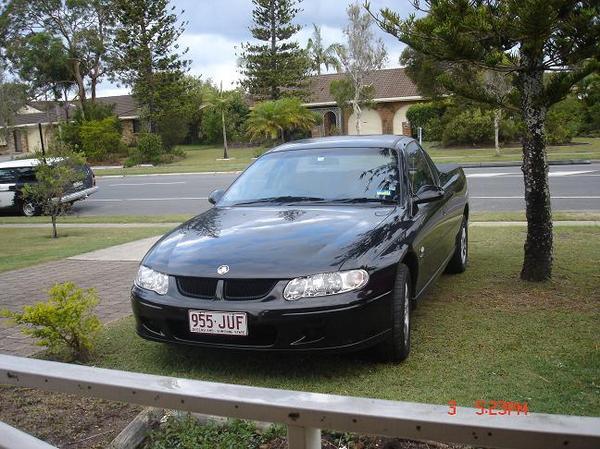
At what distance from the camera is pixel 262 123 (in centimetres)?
4025

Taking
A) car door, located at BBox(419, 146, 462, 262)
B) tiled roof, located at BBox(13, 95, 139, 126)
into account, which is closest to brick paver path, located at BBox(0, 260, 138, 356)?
car door, located at BBox(419, 146, 462, 262)

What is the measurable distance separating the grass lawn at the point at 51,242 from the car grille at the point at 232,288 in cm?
564

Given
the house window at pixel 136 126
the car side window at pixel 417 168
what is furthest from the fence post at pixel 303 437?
the house window at pixel 136 126

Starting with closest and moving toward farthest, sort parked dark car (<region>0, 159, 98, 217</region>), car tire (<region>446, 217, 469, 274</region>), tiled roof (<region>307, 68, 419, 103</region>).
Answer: car tire (<region>446, 217, 469, 274</region>)
parked dark car (<region>0, 159, 98, 217</region>)
tiled roof (<region>307, 68, 419, 103</region>)

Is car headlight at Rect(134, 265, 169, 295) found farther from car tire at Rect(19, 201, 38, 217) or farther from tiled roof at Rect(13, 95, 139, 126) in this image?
tiled roof at Rect(13, 95, 139, 126)

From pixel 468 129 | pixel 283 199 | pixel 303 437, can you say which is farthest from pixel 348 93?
pixel 303 437

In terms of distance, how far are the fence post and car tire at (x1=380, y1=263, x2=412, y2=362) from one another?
7.82 ft

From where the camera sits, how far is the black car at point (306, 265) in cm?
380

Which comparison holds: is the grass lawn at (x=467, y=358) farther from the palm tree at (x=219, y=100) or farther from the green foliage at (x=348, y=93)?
the palm tree at (x=219, y=100)

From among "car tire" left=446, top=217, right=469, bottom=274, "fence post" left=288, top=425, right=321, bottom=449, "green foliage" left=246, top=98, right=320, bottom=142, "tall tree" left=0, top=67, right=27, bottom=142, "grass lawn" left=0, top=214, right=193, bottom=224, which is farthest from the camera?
"tall tree" left=0, top=67, right=27, bottom=142

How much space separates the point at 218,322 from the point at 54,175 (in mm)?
9686

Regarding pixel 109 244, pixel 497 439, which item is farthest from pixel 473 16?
pixel 109 244

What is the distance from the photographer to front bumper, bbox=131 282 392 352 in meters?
3.75

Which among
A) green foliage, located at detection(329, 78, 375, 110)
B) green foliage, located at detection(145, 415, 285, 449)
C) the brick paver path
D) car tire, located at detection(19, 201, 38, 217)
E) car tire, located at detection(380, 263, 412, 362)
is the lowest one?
car tire, located at detection(19, 201, 38, 217)
